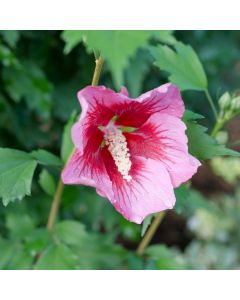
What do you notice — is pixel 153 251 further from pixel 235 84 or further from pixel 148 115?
pixel 235 84

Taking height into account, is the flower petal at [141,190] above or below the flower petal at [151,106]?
below

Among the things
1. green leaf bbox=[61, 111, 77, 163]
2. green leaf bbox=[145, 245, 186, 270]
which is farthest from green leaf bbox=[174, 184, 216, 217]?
green leaf bbox=[61, 111, 77, 163]

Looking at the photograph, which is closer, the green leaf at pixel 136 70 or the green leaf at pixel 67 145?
the green leaf at pixel 67 145

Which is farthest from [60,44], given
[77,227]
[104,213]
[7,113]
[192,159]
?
[192,159]

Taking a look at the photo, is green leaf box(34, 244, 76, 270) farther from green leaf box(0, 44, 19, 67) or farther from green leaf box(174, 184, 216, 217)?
green leaf box(0, 44, 19, 67)

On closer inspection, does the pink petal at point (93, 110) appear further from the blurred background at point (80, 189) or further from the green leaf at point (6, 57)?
the green leaf at point (6, 57)

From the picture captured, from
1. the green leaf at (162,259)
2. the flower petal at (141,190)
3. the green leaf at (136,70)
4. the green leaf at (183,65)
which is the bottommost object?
the green leaf at (162,259)

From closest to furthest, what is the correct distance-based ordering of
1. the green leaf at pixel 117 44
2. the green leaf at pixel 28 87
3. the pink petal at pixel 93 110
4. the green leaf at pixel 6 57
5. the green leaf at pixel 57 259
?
the green leaf at pixel 117 44 → the pink petal at pixel 93 110 → the green leaf at pixel 57 259 → the green leaf at pixel 6 57 → the green leaf at pixel 28 87

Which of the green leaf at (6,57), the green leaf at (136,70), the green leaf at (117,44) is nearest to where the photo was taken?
the green leaf at (117,44)

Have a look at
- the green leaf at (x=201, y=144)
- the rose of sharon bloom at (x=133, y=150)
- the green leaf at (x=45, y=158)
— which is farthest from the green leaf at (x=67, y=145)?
the green leaf at (x=201, y=144)
